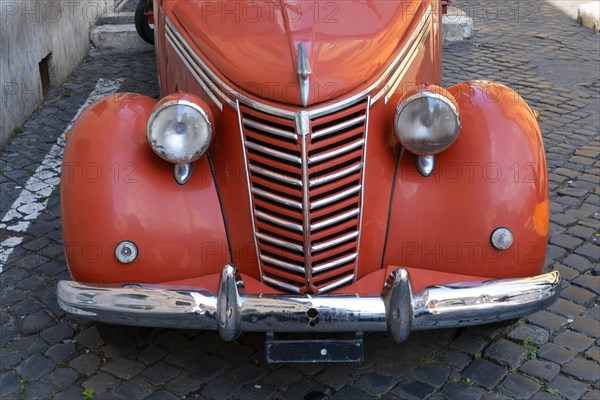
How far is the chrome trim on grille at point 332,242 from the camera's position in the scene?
10.1ft

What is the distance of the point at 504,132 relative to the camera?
3303 mm

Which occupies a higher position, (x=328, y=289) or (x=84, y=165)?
(x=84, y=165)

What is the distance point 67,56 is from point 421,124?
5259mm

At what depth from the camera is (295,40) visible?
3.25 m

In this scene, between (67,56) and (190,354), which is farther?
(67,56)

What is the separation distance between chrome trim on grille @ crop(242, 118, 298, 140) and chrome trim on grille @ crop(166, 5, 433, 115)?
57mm

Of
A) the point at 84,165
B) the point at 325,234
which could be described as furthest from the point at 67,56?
the point at 325,234

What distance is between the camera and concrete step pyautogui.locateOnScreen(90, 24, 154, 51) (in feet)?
26.8

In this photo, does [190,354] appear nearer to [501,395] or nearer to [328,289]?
[328,289]

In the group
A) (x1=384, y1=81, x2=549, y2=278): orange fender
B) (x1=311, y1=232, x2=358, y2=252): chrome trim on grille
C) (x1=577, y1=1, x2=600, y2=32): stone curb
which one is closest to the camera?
(x1=311, y1=232, x2=358, y2=252): chrome trim on grille

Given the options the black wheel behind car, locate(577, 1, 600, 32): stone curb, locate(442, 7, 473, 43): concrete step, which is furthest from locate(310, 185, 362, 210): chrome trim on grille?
locate(577, 1, 600, 32): stone curb

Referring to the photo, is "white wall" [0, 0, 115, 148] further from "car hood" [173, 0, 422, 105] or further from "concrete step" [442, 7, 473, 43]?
"concrete step" [442, 7, 473, 43]

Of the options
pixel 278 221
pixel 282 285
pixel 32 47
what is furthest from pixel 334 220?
pixel 32 47

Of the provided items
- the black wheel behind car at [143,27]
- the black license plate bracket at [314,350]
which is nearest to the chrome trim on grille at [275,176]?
the black license plate bracket at [314,350]
